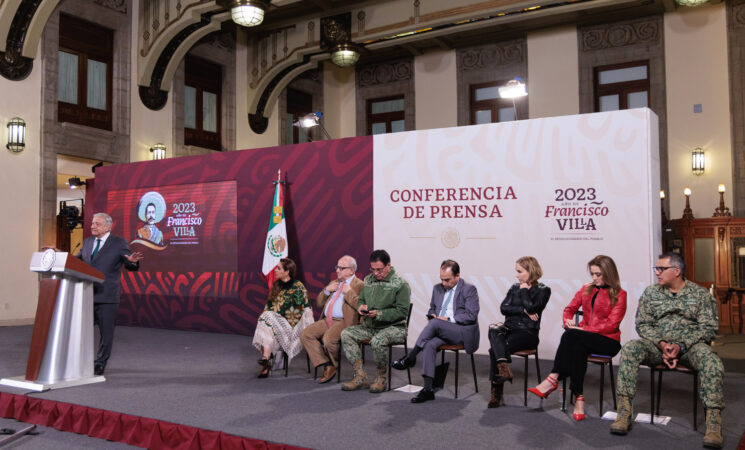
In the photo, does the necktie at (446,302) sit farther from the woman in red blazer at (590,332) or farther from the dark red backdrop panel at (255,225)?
the dark red backdrop panel at (255,225)

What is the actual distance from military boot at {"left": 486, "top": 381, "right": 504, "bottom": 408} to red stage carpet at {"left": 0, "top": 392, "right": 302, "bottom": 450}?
56.1 inches

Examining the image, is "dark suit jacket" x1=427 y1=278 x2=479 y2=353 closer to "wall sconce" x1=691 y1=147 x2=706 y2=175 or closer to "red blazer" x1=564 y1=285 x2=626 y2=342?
"red blazer" x1=564 y1=285 x2=626 y2=342

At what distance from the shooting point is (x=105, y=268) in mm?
4980

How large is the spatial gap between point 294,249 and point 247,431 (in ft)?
12.7

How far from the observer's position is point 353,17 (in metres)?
11.0

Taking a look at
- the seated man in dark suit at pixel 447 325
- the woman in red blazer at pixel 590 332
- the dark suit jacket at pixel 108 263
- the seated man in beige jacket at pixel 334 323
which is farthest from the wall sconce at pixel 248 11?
the woman in red blazer at pixel 590 332

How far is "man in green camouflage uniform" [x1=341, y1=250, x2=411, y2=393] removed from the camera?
451 centimetres

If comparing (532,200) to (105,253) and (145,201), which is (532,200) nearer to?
(105,253)

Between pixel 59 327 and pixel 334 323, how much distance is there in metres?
1.98

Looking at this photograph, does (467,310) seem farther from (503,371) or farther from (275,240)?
(275,240)

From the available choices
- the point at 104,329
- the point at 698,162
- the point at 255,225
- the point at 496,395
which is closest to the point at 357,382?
the point at 496,395

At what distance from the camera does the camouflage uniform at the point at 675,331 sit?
3455mm

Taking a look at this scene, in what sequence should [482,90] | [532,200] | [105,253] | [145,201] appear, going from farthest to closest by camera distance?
[482,90], [145,201], [532,200], [105,253]

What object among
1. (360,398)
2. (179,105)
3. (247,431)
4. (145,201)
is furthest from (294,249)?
(179,105)
